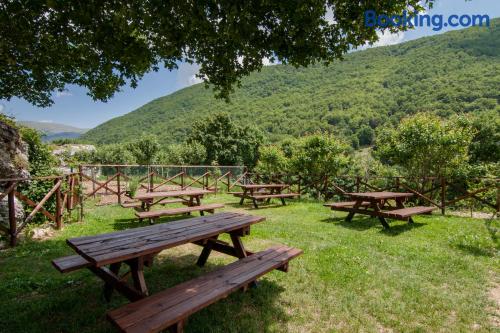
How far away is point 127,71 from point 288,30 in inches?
117

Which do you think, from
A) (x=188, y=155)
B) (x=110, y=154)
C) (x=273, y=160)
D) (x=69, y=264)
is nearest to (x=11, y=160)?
(x=69, y=264)

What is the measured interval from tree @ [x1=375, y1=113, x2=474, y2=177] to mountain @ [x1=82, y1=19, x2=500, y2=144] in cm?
3164

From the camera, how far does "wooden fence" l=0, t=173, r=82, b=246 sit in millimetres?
4660

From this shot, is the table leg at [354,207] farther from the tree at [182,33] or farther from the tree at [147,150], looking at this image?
the tree at [147,150]

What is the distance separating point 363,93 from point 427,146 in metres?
46.9

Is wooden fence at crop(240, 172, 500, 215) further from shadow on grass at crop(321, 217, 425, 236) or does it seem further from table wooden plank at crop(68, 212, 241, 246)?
table wooden plank at crop(68, 212, 241, 246)

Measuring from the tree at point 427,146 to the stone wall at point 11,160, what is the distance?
11280 mm

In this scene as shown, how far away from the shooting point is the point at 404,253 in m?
4.46

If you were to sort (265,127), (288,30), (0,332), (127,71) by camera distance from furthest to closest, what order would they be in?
(265,127)
(127,71)
(288,30)
(0,332)

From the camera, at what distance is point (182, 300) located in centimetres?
→ 206

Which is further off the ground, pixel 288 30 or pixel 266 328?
pixel 288 30

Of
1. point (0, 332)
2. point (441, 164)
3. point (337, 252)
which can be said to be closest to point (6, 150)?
point (0, 332)

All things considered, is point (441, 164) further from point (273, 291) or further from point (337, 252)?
point (273, 291)

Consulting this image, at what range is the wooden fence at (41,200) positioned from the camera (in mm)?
4660
